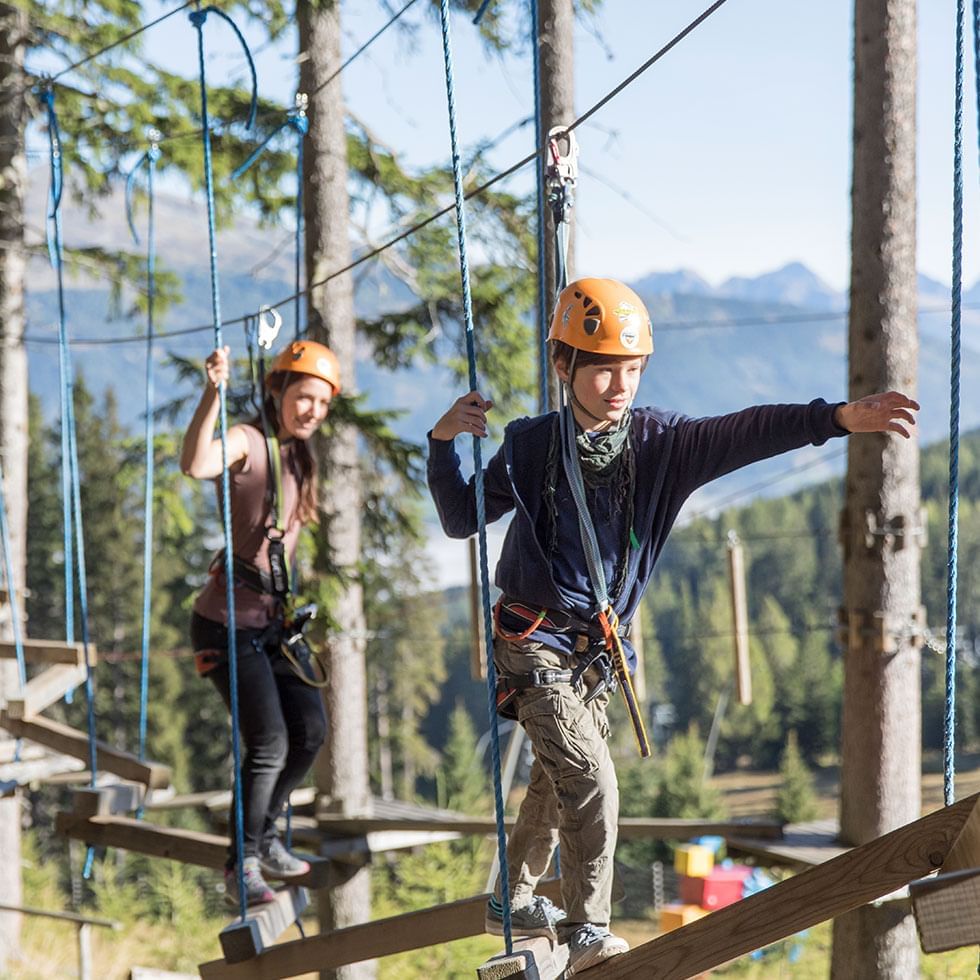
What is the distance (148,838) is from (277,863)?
1.27 metres

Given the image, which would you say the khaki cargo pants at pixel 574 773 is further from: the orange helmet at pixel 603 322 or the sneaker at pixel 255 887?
the sneaker at pixel 255 887

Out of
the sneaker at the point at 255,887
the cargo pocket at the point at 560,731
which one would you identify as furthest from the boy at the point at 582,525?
the sneaker at the point at 255,887

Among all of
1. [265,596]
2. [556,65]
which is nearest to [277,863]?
[265,596]

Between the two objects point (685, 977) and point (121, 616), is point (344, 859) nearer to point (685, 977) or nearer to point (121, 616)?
point (685, 977)

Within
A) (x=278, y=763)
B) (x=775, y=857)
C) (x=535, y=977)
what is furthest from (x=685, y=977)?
(x=775, y=857)

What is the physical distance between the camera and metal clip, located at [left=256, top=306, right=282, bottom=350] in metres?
4.18

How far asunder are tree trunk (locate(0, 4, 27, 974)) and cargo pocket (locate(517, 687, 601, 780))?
7.52 m

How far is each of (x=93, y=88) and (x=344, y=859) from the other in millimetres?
6383

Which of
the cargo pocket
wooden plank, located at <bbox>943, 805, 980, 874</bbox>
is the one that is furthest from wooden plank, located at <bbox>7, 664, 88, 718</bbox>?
wooden plank, located at <bbox>943, 805, 980, 874</bbox>

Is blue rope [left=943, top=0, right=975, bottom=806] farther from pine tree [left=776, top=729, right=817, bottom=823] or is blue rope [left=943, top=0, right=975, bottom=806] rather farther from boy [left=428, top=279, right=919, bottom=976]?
pine tree [left=776, top=729, right=817, bottom=823]

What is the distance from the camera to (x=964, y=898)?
6.27 feet

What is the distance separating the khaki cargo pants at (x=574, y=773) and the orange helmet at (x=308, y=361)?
1427mm

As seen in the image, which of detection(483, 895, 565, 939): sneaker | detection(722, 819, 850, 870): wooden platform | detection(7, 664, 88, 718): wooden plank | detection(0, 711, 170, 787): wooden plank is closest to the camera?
detection(483, 895, 565, 939): sneaker

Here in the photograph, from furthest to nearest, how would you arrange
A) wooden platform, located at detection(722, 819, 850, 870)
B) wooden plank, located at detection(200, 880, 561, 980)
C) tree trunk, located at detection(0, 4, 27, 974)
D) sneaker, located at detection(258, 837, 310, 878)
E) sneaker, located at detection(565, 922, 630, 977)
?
tree trunk, located at detection(0, 4, 27, 974), wooden platform, located at detection(722, 819, 850, 870), sneaker, located at detection(258, 837, 310, 878), wooden plank, located at detection(200, 880, 561, 980), sneaker, located at detection(565, 922, 630, 977)
